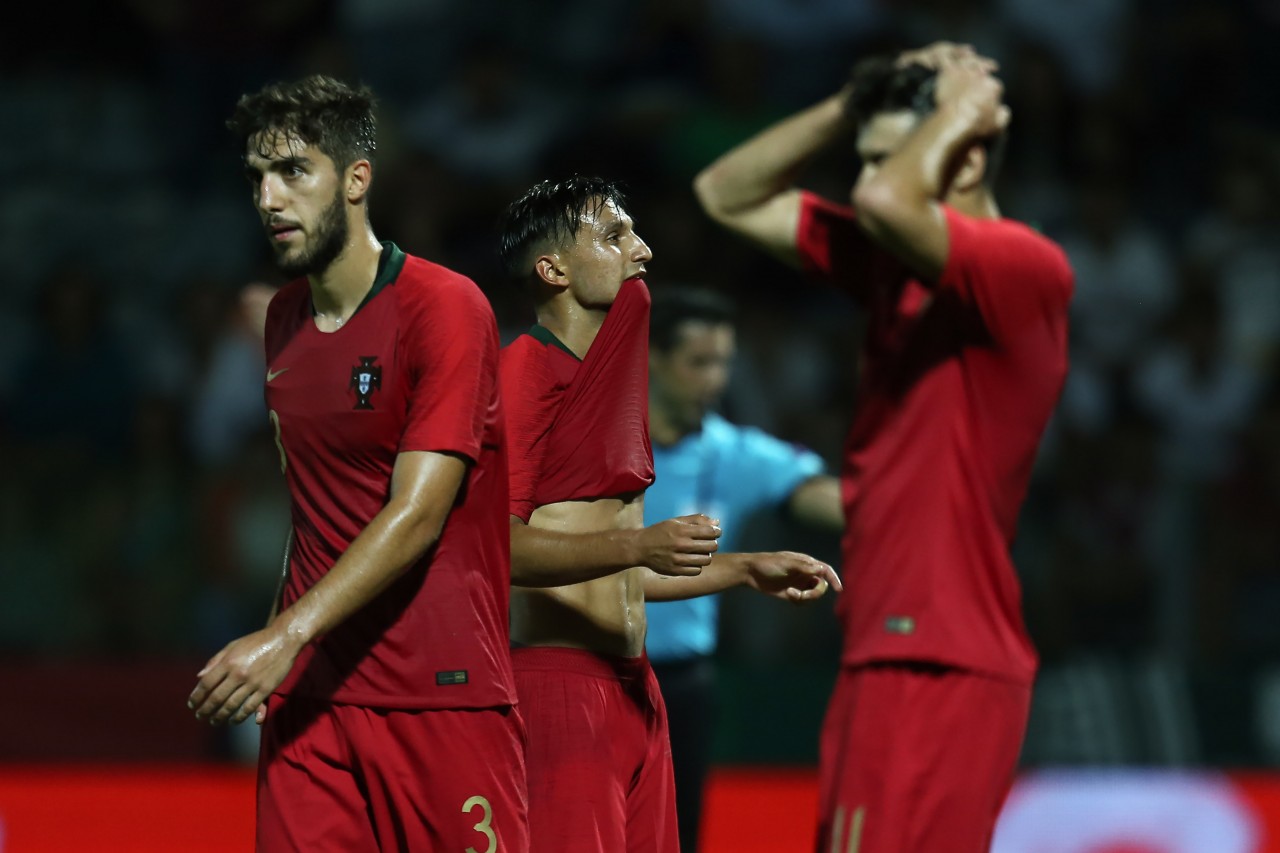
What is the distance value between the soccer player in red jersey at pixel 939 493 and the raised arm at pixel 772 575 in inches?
12.7

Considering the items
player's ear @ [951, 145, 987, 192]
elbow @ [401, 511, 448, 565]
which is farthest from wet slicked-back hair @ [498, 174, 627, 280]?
player's ear @ [951, 145, 987, 192]

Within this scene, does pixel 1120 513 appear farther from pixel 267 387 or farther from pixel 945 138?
pixel 267 387

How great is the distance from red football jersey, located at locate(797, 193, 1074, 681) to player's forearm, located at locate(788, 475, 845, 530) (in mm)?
1095

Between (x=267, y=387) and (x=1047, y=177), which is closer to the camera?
(x=267, y=387)

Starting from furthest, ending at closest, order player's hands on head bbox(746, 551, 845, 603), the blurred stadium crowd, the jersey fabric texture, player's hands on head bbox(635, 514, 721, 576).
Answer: the blurred stadium crowd < the jersey fabric texture < player's hands on head bbox(746, 551, 845, 603) < player's hands on head bbox(635, 514, 721, 576)

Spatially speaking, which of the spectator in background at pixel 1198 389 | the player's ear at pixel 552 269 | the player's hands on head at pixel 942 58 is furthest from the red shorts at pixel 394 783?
the spectator in background at pixel 1198 389

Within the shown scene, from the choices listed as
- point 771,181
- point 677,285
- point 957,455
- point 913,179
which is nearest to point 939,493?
point 957,455

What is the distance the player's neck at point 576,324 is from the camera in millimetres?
3693

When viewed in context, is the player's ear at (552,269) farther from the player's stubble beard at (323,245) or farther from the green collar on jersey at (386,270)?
the player's stubble beard at (323,245)

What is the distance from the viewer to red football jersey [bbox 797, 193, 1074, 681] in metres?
3.88

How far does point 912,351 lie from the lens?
13.2 feet

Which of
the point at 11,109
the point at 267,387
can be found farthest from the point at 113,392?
the point at 267,387

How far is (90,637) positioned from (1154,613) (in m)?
4.92

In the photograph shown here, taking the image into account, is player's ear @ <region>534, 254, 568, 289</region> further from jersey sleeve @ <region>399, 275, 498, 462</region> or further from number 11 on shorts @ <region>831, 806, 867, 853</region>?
number 11 on shorts @ <region>831, 806, 867, 853</region>
